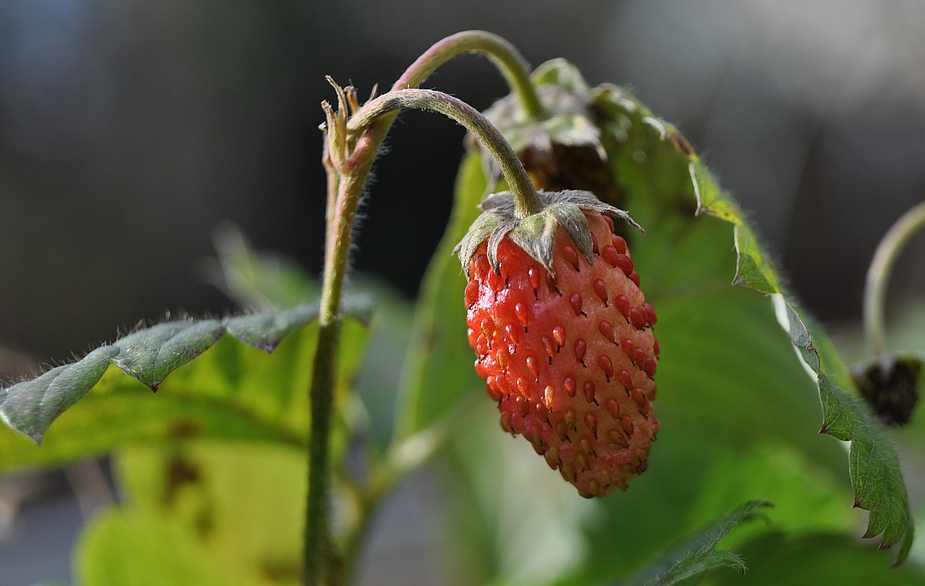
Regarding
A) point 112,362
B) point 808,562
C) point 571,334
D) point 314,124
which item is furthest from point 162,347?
point 314,124

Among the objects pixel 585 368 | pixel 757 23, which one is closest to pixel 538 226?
pixel 585 368

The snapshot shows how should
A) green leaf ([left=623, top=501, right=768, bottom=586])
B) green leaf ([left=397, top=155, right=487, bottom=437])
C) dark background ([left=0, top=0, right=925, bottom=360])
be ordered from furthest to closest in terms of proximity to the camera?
dark background ([left=0, top=0, right=925, bottom=360]), green leaf ([left=397, top=155, right=487, bottom=437]), green leaf ([left=623, top=501, right=768, bottom=586])

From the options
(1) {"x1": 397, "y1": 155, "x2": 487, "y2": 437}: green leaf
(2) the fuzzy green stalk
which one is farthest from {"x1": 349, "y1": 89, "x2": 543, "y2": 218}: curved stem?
(1) {"x1": 397, "y1": 155, "x2": 487, "y2": 437}: green leaf

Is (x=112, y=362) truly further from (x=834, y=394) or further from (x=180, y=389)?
(x=834, y=394)

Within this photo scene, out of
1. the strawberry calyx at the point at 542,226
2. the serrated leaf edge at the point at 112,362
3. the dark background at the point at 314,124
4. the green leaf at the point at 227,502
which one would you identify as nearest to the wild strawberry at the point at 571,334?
the strawberry calyx at the point at 542,226

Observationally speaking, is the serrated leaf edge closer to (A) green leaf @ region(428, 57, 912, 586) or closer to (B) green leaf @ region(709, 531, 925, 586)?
(A) green leaf @ region(428, 57, 912, 586)

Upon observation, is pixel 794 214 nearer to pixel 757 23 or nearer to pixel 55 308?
pixel 757 23

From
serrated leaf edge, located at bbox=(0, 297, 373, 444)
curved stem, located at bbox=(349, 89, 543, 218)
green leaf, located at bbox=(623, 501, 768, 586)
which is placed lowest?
green leaf, located at bbox=(623, 501, 768, 586)
